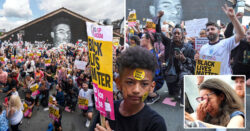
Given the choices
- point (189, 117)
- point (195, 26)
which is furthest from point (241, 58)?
point (189, 117)

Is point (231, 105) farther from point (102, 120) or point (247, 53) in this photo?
point (102, 120)

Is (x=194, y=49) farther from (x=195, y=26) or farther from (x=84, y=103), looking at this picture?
(x=84, y=103)

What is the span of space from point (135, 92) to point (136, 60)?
254 mm

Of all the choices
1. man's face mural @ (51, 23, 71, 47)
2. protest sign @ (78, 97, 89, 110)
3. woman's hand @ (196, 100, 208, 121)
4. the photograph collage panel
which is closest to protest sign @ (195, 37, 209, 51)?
the photograph collage panel

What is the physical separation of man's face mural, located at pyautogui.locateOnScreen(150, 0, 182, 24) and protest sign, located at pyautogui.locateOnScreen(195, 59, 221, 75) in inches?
541

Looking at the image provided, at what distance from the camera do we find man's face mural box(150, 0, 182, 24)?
53.2 feet

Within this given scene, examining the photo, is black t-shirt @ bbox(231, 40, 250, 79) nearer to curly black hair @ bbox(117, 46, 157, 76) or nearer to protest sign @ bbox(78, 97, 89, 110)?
curly black hair @ bbox(117, 46, 157, 76)

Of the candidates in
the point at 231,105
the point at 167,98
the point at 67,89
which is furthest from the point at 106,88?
the point at 67,89

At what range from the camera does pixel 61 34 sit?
24562 millimetres

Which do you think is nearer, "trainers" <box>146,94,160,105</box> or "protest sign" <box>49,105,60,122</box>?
"protest sign" <box>49,105,60,122</box>

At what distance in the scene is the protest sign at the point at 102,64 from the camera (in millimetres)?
1339

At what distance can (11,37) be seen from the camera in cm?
2409

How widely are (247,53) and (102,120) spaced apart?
3.64 m

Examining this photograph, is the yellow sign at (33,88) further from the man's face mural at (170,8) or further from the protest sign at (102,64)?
the man's face mural at (170,8)
